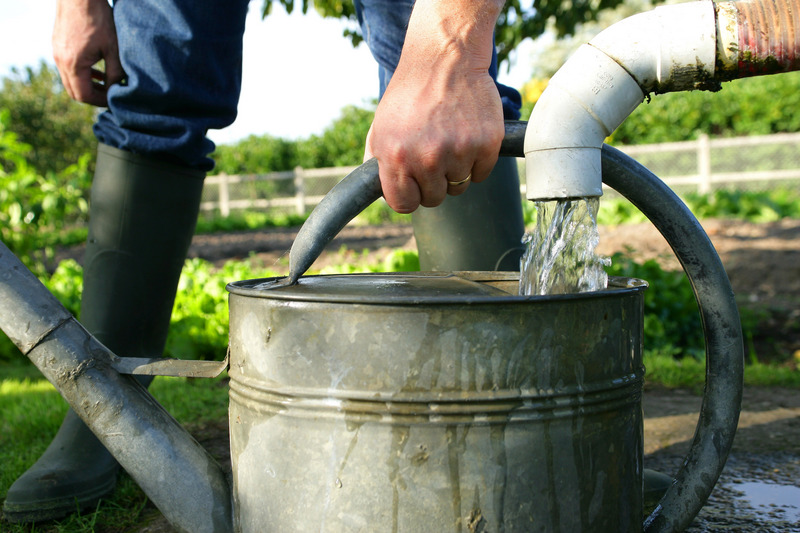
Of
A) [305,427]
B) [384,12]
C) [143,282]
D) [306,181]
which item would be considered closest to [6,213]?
[143,282]

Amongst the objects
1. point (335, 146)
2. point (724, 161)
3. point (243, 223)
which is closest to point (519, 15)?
point (243, 223)

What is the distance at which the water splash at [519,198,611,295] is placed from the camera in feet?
3.81

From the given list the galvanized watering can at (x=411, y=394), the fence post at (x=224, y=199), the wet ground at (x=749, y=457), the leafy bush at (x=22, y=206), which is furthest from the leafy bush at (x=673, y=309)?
the fence post at (x=224, y=199)

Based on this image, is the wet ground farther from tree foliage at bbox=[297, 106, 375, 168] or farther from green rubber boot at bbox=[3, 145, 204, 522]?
tree foliage at bbox=[297, 106, 375, 168]

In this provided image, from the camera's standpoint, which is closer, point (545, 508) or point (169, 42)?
point (545, 508)

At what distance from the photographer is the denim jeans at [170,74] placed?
1688mm

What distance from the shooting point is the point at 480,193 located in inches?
69.0

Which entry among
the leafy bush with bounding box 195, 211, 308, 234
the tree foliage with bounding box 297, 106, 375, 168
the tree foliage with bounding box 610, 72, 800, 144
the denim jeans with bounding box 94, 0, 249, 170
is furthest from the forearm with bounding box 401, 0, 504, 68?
the tree foliage with bounding box 297, 106, 375, 168

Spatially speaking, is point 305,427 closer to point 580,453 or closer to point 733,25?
point 580,453

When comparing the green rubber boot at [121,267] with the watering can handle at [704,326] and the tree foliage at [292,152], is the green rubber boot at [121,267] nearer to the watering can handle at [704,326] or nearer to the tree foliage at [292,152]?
the watering can handle at [704,326]

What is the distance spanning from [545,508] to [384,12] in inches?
46.3

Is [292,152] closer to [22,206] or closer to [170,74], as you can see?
[22,206]

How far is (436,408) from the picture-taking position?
978 millimetres

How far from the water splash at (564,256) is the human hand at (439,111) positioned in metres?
0.15
